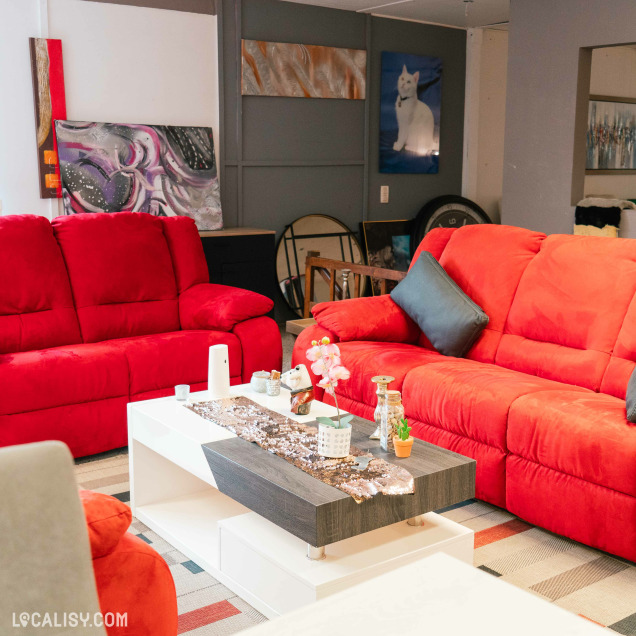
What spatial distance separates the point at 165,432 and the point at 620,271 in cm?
182

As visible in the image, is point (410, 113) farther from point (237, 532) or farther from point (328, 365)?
point (237, 532)

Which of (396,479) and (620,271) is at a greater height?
(620,271)

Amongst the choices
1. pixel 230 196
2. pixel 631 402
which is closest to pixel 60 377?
pixel 631 402

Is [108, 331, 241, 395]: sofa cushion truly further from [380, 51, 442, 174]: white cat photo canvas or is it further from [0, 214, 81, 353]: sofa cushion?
[380, 51, 442, 174]: white cat photo canvas

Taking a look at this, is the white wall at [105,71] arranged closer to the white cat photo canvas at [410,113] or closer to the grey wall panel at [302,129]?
the grey wall panel at [302,129]

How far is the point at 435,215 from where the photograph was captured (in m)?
6.85

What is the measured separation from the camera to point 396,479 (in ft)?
7.10

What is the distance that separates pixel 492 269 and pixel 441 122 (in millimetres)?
3689

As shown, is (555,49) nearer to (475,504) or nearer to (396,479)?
(475,504)

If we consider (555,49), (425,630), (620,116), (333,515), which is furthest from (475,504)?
(620,116)

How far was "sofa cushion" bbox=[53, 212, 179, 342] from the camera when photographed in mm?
3811

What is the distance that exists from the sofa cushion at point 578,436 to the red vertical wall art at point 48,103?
11.3ft

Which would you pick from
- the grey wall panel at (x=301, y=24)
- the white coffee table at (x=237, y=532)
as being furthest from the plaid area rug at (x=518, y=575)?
the grey wall panel at (x=301, y=24)

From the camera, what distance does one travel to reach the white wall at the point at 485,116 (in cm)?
700
